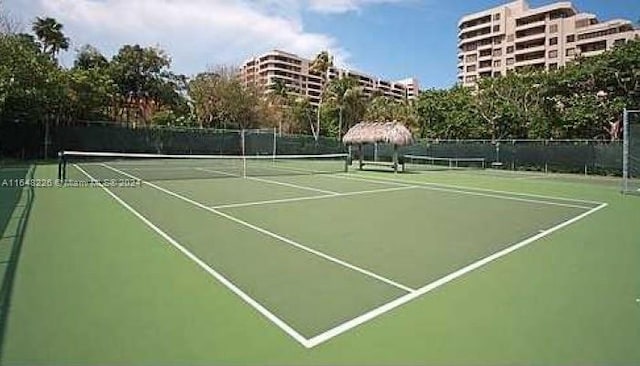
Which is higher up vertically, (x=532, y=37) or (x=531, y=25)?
(x=531, y=25)

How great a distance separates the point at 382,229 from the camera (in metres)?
8.64

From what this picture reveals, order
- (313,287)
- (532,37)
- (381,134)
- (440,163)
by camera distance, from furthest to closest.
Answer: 1. (532,37)
2. (440,163)
3. (381,134)
4. (313,287)

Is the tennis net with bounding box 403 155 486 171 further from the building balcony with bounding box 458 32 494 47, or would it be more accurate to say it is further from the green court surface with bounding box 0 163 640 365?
the building balcony with bounding box 458 32 494 47

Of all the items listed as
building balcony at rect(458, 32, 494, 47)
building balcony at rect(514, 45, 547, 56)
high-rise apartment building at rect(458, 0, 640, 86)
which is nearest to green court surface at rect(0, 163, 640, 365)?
high-rise apartment building at rect(458, 0, 640, 86)

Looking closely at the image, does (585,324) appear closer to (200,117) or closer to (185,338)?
(185,338)

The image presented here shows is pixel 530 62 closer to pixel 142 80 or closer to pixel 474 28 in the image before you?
pixel 474 28

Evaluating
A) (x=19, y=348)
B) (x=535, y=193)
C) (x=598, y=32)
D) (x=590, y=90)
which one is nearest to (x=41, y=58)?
(x=535, y=193)

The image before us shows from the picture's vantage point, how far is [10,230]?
7973mm

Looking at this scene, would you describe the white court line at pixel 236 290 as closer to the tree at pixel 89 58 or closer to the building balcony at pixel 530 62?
the tree at pixel 89 58

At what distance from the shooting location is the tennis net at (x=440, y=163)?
3341 cm

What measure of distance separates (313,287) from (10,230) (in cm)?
569

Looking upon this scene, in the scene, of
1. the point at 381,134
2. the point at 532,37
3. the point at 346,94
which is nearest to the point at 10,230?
the point at 381,134

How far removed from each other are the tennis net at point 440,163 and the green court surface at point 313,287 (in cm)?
2319

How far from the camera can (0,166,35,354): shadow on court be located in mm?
4664
